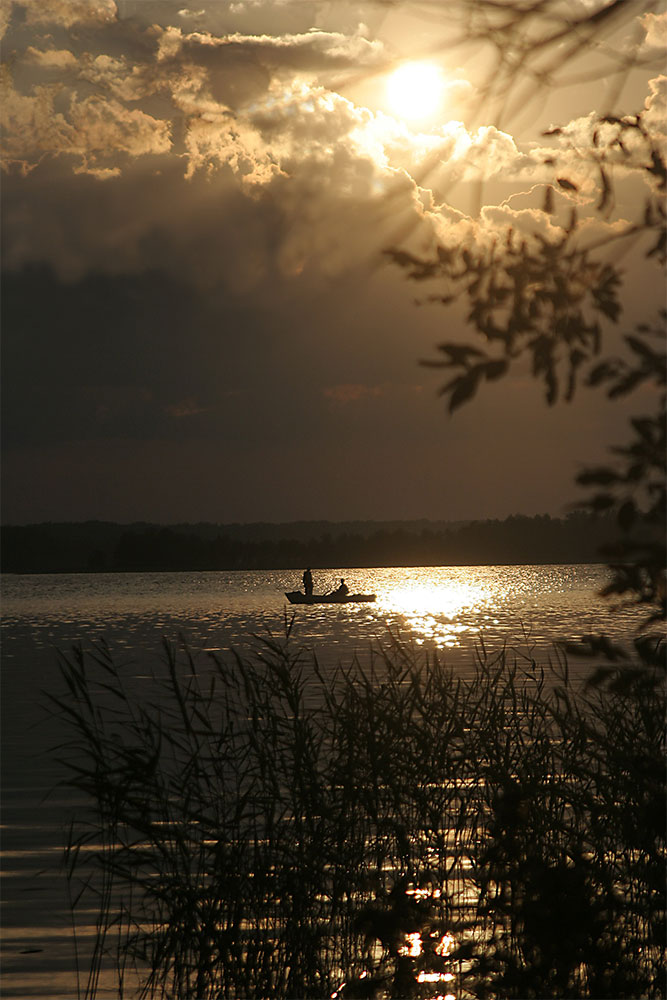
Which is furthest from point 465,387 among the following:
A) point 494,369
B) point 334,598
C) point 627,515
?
point 334,598

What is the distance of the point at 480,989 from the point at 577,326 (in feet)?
13.3

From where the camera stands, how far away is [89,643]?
67.3 metres

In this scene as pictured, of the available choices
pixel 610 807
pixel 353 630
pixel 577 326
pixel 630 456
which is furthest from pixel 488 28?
pixel 353 630

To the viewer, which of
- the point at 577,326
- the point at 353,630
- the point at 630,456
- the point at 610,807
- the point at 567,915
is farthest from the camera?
the point at 353,630

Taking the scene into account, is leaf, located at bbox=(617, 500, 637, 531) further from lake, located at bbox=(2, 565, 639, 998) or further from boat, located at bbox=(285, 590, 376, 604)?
boat, located at bbox=(285, 590, 376, 604)

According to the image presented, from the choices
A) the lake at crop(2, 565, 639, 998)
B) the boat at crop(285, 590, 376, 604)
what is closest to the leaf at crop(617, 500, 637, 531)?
the lake at crop(2, 565, 639, 998)

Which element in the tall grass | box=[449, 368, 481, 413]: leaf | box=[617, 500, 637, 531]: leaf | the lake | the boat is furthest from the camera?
the boat

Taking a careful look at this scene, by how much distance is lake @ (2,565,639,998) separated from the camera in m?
12.6

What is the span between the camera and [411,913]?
677 centimetres

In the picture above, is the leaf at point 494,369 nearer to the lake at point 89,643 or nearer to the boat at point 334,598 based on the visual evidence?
the lake at point 89,643

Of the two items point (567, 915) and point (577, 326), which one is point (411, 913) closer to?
point (567, 915)

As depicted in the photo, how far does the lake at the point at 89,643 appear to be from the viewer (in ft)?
41.2

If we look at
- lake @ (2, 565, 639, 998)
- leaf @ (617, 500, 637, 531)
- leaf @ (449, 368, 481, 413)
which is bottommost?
lake @ (2, 565, 639, 998)

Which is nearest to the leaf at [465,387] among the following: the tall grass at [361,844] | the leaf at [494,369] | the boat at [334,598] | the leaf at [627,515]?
the leaf at [494,369]
